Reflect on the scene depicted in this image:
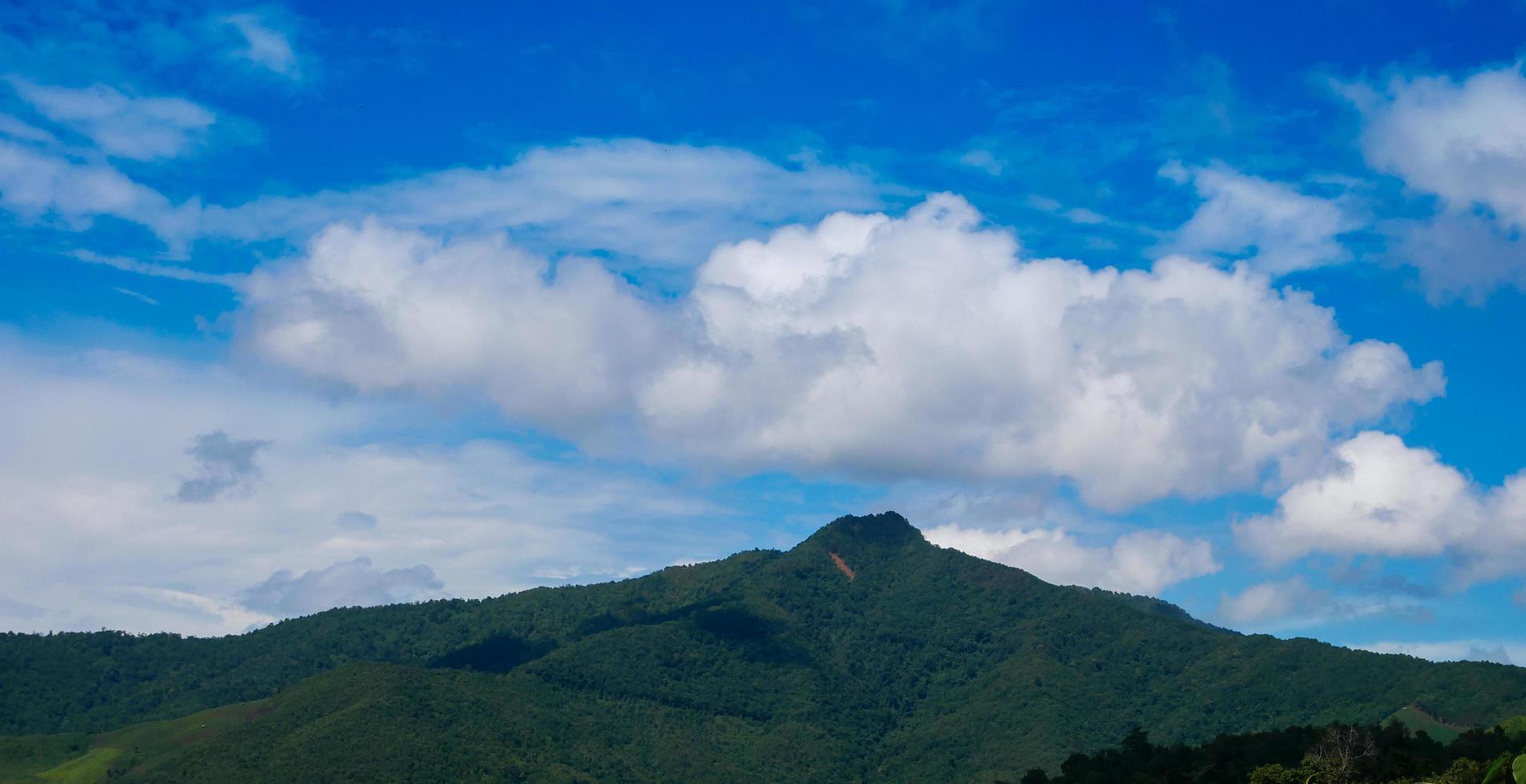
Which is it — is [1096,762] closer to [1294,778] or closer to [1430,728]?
[1294,778]

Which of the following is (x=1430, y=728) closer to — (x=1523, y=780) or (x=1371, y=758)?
(x=1371, y=758)

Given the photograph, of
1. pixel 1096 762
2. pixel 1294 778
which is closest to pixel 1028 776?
pixel 1096 762

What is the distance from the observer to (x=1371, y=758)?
278 feet

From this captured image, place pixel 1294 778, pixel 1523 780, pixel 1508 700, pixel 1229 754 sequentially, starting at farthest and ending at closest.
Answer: pixel 1508 700, pixel 1229 754, pixel 1294 778, pixel 1523 780

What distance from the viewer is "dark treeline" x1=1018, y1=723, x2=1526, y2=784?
3157 inches

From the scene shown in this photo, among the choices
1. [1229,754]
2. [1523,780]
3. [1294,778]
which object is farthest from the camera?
[1229,754]

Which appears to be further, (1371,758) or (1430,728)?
(1430,728)

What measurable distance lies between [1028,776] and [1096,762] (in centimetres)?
686

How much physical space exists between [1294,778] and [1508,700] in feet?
464

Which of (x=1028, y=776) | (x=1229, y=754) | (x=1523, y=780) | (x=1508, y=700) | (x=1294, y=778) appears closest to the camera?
(x=1523, y=780)

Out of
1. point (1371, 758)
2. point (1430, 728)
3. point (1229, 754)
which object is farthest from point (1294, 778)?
point (1430, 728)

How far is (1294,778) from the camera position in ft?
273

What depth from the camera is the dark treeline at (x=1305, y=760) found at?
263 feet

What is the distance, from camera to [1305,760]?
84750 mm
